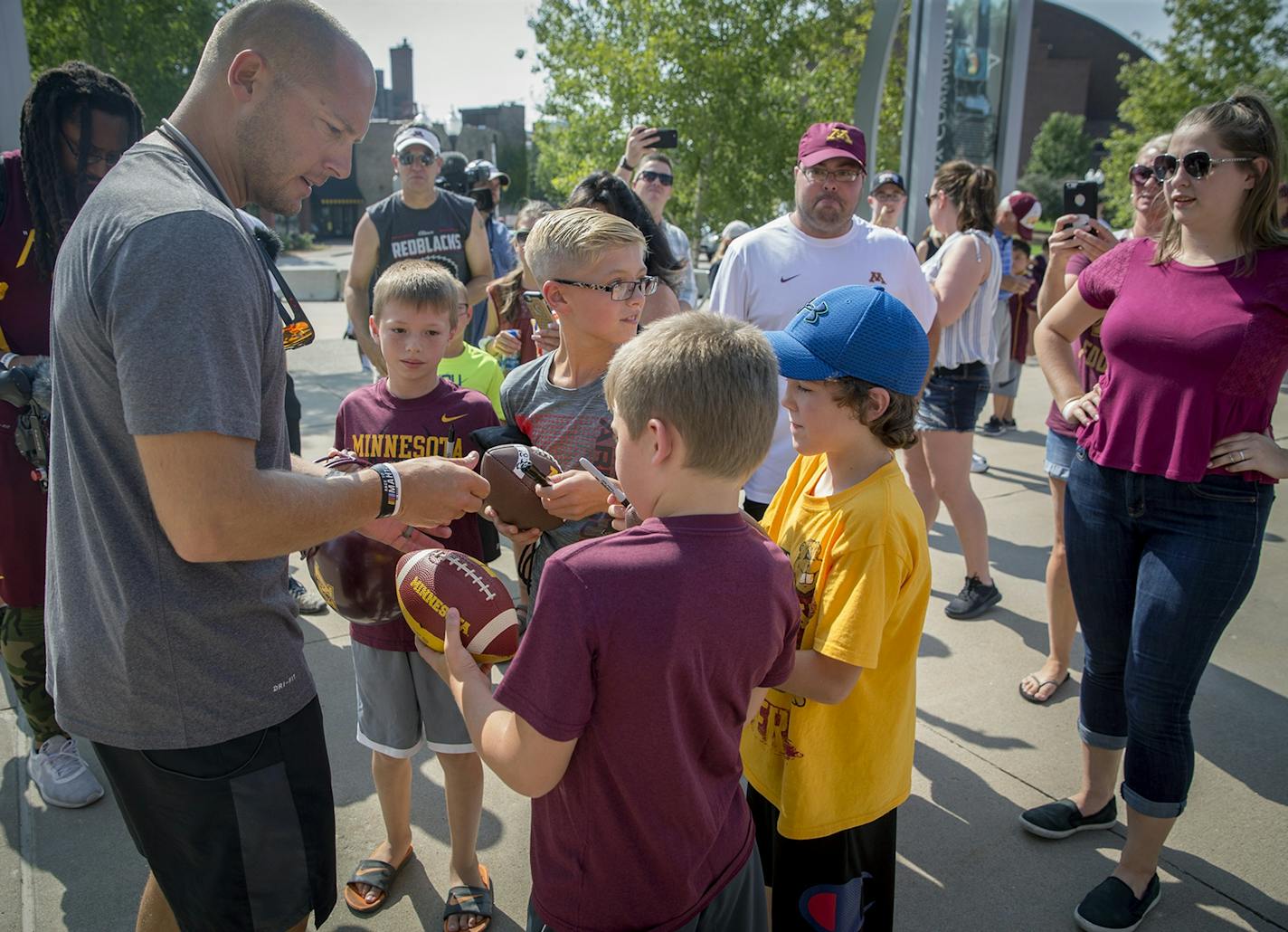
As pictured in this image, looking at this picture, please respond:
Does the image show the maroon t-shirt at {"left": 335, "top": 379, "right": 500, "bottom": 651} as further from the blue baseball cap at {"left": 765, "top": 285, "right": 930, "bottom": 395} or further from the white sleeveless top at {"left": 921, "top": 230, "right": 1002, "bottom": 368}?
the white sleeveless top at {"left": 921, "top": 230, "right": 1002, "bottom": 368}

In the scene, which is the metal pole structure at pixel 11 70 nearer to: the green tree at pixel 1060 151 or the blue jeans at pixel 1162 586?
the blue jeans at pixel 1162 586

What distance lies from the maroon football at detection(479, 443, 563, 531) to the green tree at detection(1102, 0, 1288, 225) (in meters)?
21.3

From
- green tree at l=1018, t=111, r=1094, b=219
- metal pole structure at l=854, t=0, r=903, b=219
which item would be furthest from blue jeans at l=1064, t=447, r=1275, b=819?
green tree at l=1018, t=111, r=1094, b=219

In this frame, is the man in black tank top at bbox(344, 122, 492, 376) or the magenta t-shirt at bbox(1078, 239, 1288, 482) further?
the man in black tank top at bbox(344, 122, 492, 376)

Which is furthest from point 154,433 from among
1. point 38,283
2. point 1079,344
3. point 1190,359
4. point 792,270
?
point 1079,344

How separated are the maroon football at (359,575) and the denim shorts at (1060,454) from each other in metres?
2.99

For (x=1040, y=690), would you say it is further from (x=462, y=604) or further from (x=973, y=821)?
(x=462, y=604)

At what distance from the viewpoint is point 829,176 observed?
370cm

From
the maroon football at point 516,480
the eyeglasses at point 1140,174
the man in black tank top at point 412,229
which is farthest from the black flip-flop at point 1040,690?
the man in black tank top at point 412,229

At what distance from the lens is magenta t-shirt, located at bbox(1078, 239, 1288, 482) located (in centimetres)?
244

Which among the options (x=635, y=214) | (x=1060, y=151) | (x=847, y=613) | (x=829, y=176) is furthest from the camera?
(x=1060, y=151)

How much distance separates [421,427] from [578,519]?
674mm

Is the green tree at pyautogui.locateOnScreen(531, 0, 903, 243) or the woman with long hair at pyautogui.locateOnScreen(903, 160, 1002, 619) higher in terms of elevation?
the green tree at pyautogui.locateOnScreen(531, 0, 903, 243)

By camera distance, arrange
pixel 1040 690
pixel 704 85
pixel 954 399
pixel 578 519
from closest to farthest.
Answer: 1. pixel 578 519
2. pixel 1040 690
3. pixel 954 399
4. pixel 704 85
